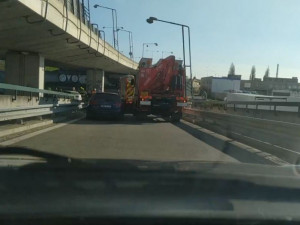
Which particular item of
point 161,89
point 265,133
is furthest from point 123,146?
point 161,89

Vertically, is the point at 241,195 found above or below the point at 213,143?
above

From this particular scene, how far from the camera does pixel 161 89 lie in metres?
28.6

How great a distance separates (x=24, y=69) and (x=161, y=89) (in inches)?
393

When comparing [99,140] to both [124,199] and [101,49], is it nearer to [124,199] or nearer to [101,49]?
[124,199]

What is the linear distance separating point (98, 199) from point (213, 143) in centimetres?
1254

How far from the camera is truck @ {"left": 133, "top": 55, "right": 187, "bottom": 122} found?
2747cm

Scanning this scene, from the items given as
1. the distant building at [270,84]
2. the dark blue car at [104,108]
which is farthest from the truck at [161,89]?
the distant building at [270,84]

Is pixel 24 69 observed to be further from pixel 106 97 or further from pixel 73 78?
pixel 73 78

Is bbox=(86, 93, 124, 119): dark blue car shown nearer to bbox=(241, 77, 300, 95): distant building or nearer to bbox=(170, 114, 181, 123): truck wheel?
bbox=(170, 114, 181, 123): truck wheel

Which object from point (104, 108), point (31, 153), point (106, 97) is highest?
point (31, 153)

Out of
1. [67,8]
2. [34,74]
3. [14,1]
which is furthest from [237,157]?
[34,74]

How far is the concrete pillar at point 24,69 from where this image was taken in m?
33.0

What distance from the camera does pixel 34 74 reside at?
33188mm

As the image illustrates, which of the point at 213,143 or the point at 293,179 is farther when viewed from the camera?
the point at 213,143
